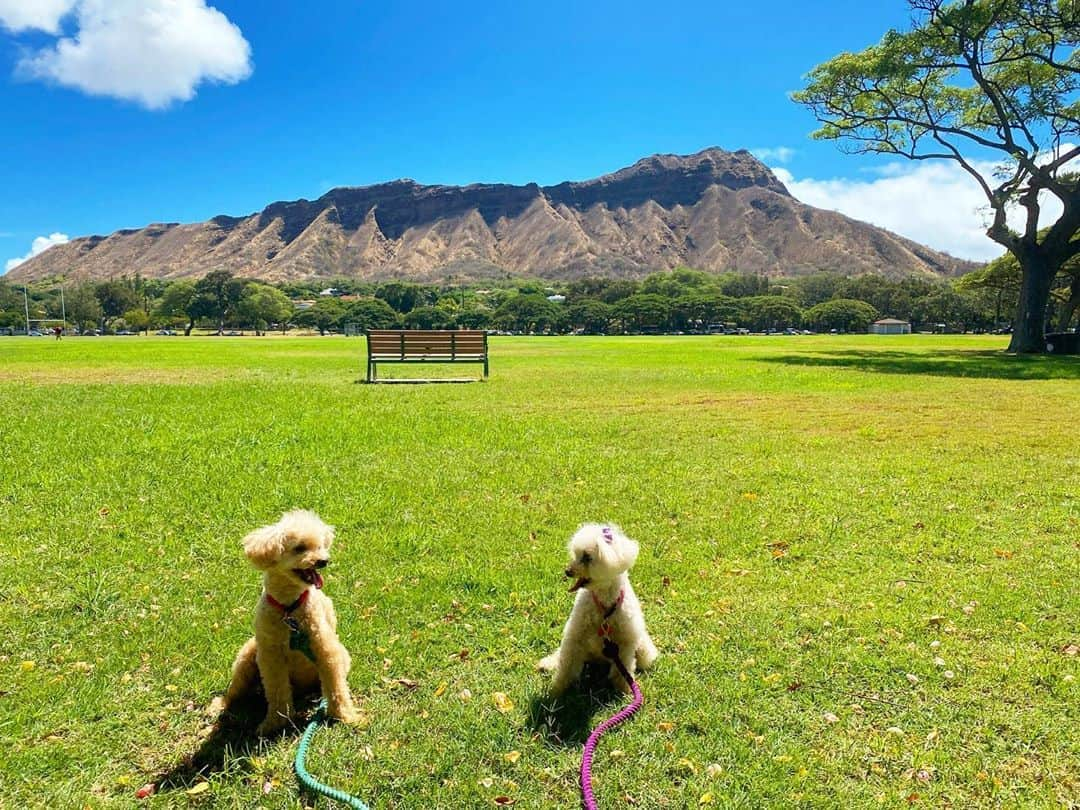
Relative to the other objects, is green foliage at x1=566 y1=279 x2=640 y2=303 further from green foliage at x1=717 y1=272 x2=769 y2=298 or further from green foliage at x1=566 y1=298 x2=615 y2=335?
green foliage at x1=717 y1=272 x2=769 y2=298

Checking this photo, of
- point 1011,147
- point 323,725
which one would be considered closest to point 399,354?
point 323,725

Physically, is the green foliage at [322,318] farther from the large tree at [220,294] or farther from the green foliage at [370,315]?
the large tree at [220,294]

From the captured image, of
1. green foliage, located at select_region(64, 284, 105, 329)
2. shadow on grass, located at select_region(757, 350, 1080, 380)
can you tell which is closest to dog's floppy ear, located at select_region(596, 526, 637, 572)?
shadow on grass, located at select_region(757, 350, 1080, 380)

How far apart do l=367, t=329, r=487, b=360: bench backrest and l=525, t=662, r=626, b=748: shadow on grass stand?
47.9 ft

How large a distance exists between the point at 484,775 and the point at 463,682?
2.38 ft

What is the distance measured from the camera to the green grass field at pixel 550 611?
286 centimetres

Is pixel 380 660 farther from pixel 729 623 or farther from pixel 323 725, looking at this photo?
pixel 729 623

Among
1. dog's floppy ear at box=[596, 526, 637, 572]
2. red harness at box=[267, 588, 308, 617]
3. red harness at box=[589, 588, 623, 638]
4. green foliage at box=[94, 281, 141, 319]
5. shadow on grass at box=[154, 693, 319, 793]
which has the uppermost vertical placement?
green foliage at box=[94, 281, 141, 319]

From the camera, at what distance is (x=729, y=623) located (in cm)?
418

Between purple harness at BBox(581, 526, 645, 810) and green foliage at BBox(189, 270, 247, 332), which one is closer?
purple harness at BBox(581, 526, 645, 810)

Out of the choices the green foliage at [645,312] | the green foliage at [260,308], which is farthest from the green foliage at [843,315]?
the green foliage at [260,308]

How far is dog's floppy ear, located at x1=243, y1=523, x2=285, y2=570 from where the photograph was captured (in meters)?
2.82

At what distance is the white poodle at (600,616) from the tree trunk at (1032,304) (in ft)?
108

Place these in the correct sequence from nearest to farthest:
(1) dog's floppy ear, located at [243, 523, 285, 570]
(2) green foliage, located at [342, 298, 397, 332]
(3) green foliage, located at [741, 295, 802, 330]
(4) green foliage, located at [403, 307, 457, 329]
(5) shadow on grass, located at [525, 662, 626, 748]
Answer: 1. (1) dog's floppy ear, located at [243, 523, 285, 570]
2. (5) shadow on grass, located at [525, 662, 626, 748]
3. (3) green foliage, located at [741, 295, 802, 330]
4. (4) green foliage, located at [403, 307, 457, 329]
5. (2) green foliage, located at [342, 298, 397, 332]
